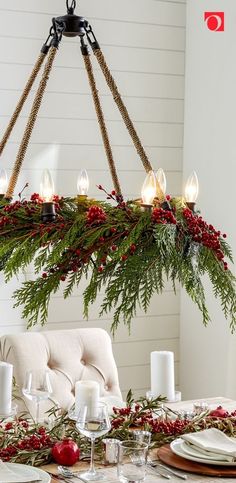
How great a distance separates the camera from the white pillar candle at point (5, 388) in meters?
2.39

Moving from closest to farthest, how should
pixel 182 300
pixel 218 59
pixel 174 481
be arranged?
pixel 174 481 → pixel 218 59 → pixel 182 300

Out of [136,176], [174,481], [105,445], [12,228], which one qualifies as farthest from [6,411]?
[136,176]

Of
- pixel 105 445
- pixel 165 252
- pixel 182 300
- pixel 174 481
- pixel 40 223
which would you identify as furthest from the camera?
pixel 182 300

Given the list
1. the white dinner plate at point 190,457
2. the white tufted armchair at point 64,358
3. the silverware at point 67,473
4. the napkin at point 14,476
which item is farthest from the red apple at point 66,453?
the white tufted armchair at point 64,358

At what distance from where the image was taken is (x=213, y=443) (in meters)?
2.20

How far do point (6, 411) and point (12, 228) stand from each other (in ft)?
3.16

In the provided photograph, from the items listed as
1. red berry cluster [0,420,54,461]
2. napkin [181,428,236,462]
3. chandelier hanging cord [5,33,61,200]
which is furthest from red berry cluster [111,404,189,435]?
chandelier hanging cord [5,33,61,200]

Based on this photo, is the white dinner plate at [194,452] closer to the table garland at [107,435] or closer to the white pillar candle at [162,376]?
the table garland at [107,435]

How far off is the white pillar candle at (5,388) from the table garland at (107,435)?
0.04 m

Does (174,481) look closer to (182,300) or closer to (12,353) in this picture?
(12,353)

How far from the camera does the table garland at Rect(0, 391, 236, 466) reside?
214cm

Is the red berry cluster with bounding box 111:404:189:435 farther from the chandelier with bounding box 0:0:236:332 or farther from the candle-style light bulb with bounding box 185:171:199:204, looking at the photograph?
→ the chandelier with bounding box 0:0:236:332

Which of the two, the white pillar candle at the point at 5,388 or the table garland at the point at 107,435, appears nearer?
the table garland at the point at 107,435

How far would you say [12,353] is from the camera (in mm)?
2936
